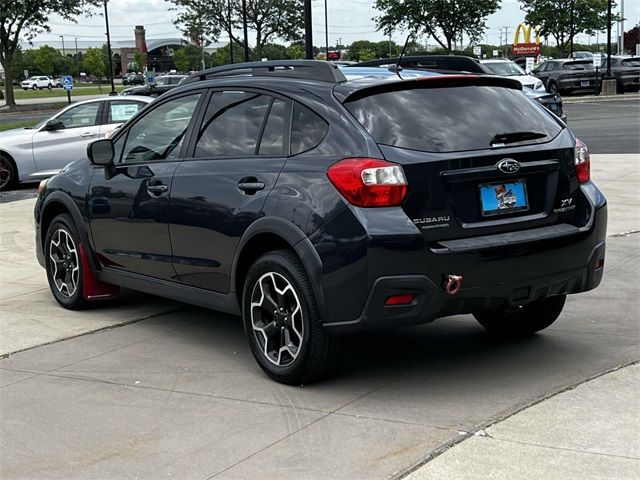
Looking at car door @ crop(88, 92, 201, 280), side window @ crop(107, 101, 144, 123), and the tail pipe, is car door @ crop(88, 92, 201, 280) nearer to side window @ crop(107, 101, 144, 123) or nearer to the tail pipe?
the tail pipe

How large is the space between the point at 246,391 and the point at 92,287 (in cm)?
242

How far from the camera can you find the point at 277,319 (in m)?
5.08

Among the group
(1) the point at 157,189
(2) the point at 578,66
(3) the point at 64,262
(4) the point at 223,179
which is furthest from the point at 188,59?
(4) the point at 223,179

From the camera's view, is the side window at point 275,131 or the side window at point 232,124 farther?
the side window at point 232,124

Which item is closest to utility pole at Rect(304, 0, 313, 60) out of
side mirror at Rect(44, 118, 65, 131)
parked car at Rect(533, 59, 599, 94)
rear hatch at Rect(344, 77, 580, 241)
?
side mirror at Rect(44, 118, 65, 131)

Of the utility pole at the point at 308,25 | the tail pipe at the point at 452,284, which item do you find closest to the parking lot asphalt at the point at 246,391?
the tail pipe at the point at 452,284

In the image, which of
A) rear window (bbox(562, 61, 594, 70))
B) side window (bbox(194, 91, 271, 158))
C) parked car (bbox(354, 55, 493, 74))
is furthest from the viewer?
rear window (bbox(562, 61, 594, 70))

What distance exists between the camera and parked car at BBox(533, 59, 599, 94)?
3984 cm

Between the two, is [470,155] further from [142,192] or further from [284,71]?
[142,192]

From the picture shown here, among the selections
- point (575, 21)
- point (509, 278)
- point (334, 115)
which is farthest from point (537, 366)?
point (575, 21)

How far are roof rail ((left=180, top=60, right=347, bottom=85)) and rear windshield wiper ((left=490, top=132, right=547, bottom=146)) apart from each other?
905 mm

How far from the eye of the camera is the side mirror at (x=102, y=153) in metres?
6.50

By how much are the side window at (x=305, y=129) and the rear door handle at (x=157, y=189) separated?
3.76 feet

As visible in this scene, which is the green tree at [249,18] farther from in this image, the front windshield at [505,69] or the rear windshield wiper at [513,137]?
the rear windshield wiper at [513,137]
